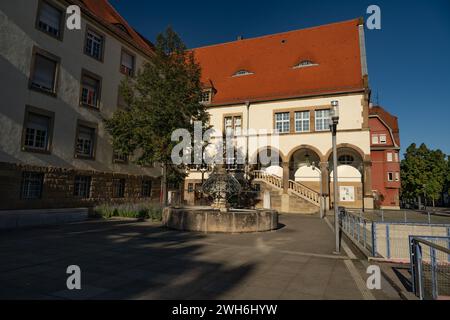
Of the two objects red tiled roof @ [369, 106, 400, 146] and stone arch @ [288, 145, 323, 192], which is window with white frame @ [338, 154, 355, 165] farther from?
red tiled roof @ [369, 106, 400, 146]

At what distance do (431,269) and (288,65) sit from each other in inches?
1139

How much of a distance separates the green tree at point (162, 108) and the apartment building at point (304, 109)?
451cm

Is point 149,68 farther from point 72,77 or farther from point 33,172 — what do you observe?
point 33,172

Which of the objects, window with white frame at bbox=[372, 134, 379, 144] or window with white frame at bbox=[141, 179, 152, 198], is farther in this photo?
window with white frame at bbox=[372, 134, 379, 144]

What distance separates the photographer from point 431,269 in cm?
455

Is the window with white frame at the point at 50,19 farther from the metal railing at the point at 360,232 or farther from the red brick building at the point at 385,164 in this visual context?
the red brick building at the point at 385,164

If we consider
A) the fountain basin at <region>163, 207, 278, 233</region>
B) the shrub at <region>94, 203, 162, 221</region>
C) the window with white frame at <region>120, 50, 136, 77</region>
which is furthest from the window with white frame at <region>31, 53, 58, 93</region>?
the fountain basin at <region>163, 207, 278, 233</region>

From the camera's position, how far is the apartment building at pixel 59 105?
46.5 feet

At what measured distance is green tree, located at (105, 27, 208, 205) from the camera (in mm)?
16719

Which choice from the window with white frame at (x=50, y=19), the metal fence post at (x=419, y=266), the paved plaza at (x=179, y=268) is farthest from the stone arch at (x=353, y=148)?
the window with white frame at (x=50, y=19)

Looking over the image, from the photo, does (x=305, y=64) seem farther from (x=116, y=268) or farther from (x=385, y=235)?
(x=116, y=268)

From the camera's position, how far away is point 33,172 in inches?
600

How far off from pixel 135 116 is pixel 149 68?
11.0 ft

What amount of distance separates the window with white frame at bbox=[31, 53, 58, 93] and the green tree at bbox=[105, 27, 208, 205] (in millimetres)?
3777
